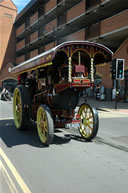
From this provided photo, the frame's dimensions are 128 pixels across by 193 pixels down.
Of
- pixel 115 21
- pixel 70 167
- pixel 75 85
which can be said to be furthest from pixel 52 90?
pixel 115 21

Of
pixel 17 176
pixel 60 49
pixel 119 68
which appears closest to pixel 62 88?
pixel 60 49

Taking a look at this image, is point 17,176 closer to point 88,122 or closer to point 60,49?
point 88,122

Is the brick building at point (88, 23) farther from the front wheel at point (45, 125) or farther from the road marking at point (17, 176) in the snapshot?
the road marking at point (17, 176)

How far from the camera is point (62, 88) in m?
5.39

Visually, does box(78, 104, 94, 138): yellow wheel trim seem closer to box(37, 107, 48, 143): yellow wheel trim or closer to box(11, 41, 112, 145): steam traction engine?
box(11, 41, 112, 145): steam traction engine

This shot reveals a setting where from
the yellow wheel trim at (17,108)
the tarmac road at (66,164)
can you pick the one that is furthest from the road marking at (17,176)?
the yellow wheel trim at (17,108)

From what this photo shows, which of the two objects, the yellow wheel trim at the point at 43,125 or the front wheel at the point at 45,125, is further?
the yellow wheel trim at the point at 43,125

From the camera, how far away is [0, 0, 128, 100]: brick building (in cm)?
1903

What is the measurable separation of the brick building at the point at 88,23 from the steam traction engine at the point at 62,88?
6224 millimetres

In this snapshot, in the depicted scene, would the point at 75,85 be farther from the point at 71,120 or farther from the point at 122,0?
the point at 122,0

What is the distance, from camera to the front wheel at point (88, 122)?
5461 mm

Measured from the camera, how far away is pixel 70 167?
12.7ft

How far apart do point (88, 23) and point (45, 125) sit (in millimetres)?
23695

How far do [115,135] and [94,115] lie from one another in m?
1.68
